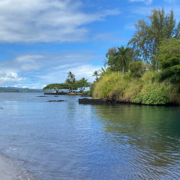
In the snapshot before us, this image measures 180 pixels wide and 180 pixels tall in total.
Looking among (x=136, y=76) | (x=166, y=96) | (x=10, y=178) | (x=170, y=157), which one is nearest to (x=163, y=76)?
(x=166, y=96)

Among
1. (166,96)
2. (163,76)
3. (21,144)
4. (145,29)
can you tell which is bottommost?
(21,144)

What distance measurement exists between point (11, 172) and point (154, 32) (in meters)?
41.9

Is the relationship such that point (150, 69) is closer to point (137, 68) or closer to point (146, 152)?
point (137, 68)

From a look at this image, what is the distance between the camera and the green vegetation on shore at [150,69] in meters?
28.9

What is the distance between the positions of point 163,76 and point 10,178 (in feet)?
79.1

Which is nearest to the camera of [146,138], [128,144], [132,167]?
[132,167]

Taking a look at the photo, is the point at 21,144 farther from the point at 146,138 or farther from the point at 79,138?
the point at 146,138

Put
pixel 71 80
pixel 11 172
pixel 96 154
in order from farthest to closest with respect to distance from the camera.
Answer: pixel 71 80, pixel 96 154, pixel 11 172

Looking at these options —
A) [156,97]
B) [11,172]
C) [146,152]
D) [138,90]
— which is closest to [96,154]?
[146,152]

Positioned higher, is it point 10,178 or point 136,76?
point 136,76

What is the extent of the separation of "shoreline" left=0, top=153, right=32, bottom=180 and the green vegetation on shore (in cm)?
2161

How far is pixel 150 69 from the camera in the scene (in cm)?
3897

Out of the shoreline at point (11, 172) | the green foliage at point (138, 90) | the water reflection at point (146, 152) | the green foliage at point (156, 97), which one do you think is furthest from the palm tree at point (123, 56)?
the shoreline at point (11, 172)

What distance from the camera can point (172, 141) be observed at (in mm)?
9039
